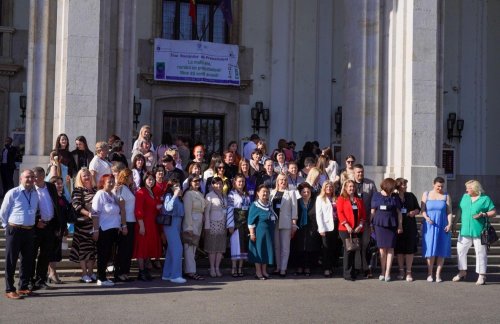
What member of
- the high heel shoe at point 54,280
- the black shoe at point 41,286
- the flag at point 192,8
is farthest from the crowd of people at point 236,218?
the flag at point 192,8

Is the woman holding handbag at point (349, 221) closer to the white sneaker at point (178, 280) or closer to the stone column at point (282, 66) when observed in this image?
the white sneaker at point (178, 280)

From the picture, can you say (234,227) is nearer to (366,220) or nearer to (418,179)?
(366,220)

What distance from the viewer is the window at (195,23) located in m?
20.3

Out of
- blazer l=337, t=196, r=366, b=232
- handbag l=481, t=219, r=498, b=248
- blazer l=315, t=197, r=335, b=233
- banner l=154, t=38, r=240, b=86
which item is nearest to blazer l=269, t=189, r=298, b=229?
blazer l=315, t=197, r=335, b=233

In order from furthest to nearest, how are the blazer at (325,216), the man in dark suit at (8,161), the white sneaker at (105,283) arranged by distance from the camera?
the man in dark suit at (8,161)
the blazer at (325,216)
the white sneaker at (105,283)

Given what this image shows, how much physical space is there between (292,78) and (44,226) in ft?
37.6

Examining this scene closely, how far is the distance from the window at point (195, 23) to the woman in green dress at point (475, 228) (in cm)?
1022

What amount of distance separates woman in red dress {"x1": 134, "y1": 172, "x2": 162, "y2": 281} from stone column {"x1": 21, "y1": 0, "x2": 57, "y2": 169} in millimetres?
3780

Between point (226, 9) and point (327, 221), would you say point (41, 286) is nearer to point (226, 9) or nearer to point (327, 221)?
point (327, 221)

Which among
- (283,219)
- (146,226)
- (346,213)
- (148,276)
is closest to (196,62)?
(283,219)

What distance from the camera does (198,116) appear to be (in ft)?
67.7

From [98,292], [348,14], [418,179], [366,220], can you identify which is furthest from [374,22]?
[98,292]

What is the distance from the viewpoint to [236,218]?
1223 centimetres

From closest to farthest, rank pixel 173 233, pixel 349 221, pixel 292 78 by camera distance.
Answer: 1. pixel 173 233
2. pixel 349 221
3. pixel 292 78
